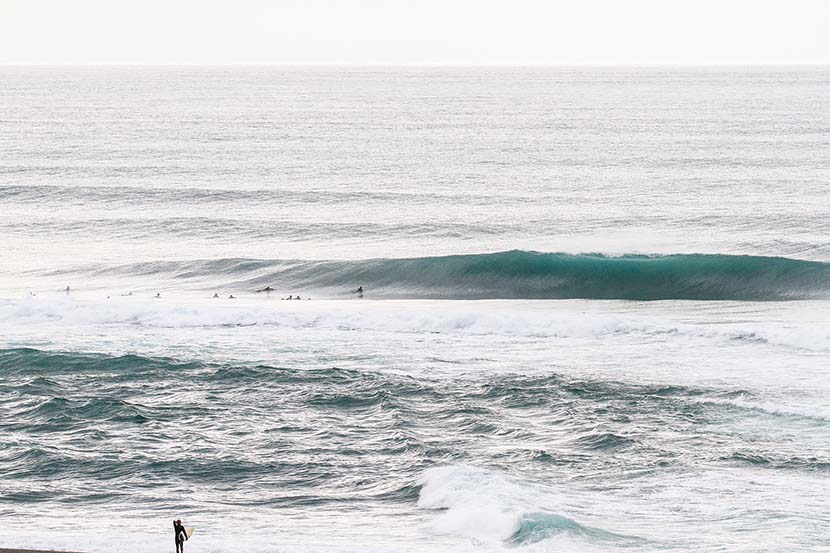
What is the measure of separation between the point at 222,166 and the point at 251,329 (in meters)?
43.8

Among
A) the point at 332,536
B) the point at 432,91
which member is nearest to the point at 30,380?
the point at 332,536

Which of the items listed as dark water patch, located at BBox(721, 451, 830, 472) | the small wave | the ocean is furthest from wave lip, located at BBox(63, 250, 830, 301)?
the small wave

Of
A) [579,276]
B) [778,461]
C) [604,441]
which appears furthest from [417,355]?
[579,276]

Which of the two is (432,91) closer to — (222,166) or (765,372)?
(222,166)

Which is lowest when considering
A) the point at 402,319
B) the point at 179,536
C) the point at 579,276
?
the point at 579,276

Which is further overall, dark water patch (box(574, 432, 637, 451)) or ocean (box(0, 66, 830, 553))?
dark water patch (box(574, 432, 637, 451))

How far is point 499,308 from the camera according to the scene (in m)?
41.1

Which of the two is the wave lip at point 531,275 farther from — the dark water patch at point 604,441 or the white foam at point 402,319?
the dark water patch at point 604,441

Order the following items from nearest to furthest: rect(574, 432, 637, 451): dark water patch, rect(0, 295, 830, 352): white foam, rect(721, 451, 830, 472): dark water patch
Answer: rect(721, 451, 830, 472): dark water patch → rect(574, 432, 637, 451): dark water patch → rect(0, 295, 830, 352): white foam

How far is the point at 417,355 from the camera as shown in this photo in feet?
107

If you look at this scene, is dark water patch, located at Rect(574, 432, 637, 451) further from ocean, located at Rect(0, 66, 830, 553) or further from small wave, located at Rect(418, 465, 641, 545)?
small wave, located at Rect(418, 465, 641, 545)

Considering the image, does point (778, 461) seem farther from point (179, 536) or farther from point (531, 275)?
point (531, 275)

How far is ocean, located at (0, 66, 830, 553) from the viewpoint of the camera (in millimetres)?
20688

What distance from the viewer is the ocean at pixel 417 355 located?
2069cm
